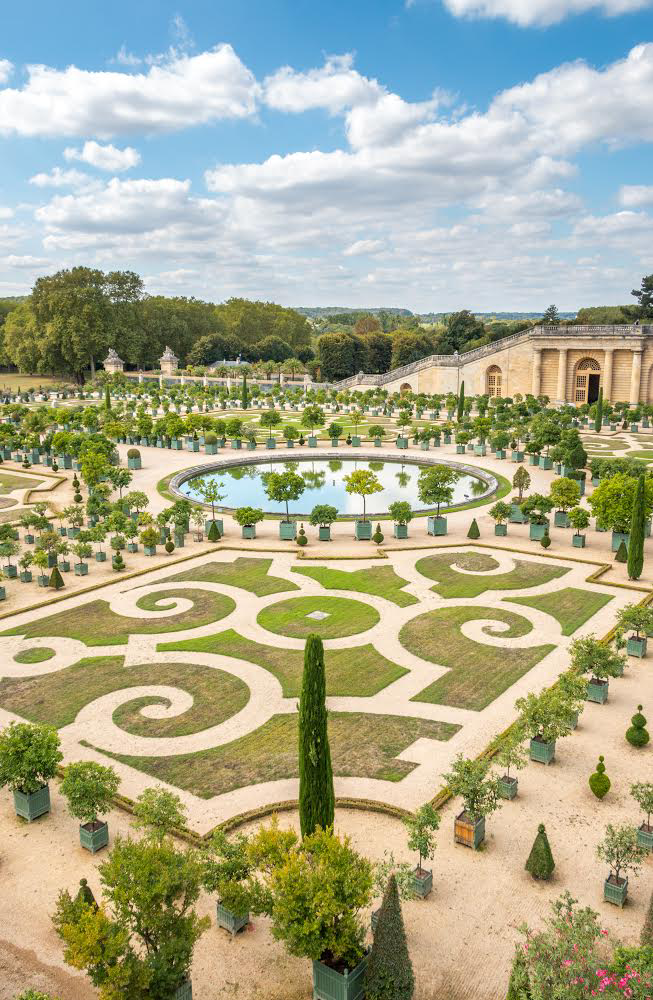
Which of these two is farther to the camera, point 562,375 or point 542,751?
point 562,375

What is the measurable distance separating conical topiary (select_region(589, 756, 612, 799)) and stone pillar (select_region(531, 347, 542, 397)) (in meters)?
81.3

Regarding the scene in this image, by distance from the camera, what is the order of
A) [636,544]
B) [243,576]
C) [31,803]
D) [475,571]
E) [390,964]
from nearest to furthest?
[390,964], [31,803], [636,544], [243,576], [475,571]

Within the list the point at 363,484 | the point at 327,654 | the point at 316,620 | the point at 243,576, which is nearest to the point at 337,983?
the point at 327,654

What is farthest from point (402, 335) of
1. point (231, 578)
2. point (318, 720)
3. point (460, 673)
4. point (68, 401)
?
point (318, 720)

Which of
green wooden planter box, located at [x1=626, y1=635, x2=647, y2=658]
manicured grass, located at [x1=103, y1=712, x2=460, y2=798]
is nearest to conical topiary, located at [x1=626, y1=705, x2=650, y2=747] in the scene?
manicured grass, located at [x1=103, y1=712, x2=460, y2=798]

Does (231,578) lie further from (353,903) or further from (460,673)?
(353,903)

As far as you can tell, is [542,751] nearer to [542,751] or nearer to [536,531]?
[542,751]

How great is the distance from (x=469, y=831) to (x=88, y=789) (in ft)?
27.5

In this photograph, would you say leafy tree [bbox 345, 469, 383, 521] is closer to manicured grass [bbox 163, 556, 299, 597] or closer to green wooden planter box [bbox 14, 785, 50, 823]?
manicured grass [bbox 163, 556, 299, 597]

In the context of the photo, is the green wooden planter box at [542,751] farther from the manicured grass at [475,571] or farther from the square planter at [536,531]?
the square planter at [536,531]

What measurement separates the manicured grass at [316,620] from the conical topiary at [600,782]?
1144 cm

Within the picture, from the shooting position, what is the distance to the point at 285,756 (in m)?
20.2

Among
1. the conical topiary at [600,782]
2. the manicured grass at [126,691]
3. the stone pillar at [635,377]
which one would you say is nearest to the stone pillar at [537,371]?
the stone pillar at [635,377]

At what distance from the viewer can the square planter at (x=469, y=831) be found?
54.5 ft
